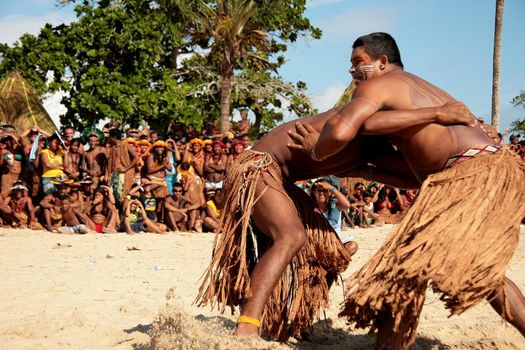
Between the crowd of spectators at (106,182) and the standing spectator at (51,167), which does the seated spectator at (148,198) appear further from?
the standing spectator at (51,167)

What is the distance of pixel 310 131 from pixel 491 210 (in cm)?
107

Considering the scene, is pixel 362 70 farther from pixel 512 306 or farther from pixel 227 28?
pixel 227 28

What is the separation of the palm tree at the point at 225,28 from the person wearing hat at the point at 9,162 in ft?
21.1

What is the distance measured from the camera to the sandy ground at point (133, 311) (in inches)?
151

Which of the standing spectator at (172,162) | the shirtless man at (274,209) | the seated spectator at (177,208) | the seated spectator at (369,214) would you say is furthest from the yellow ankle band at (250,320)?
the seated spectator at (369,214)

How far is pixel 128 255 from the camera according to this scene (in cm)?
778

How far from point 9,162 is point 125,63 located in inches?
251

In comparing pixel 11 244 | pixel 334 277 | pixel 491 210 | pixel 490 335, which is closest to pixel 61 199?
pixel 11 244

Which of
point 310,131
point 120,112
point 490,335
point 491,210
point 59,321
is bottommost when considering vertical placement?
point 59,321

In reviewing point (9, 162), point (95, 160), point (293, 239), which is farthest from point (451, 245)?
point (9, 162)

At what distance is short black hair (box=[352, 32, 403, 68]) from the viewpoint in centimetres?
383

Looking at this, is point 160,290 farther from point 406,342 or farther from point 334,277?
point 406,342

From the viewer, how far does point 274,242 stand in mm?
3852

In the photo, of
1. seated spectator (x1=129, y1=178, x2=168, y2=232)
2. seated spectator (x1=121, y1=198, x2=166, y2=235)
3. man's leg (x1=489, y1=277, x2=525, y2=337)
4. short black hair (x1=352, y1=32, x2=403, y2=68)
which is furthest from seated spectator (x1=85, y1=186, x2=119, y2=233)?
man's leg (x1=489, y1=277, x2=525, y2=337)
